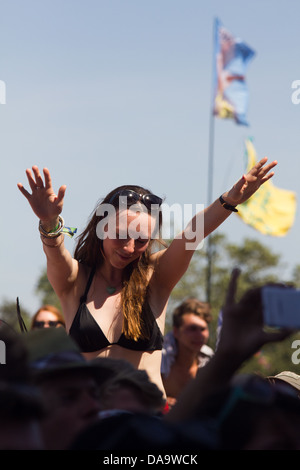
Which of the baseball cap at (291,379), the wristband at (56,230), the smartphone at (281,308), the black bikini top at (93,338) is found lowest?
the baseball cap at (291,379)

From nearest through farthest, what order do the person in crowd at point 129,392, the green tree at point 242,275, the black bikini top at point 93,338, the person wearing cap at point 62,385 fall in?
the person wearing cap at point 62,385, the person in crowd at point 129,392, the black bikini top at point 93,338, the green tree at point 242,275

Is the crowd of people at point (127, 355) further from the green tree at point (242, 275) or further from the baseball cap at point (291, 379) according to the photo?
the green tree at point (242, 275)

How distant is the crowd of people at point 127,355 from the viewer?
5.02ft

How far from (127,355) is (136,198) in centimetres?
73

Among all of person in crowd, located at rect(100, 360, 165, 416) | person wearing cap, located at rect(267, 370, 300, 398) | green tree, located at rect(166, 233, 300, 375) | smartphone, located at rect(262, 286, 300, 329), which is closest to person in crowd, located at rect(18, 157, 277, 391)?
person wearing cap, located at rect(267, 370, 300, 398)

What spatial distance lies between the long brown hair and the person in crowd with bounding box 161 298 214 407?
2.13m

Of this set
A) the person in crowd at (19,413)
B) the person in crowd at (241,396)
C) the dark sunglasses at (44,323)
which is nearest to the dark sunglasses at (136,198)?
the person in crowd at (241,396)

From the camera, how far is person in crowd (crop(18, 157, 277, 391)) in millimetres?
3297

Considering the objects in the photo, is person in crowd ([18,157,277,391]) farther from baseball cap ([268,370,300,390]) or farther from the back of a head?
the back of a head

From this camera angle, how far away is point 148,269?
354 centimetres

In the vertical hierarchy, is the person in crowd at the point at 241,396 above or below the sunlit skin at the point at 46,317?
above

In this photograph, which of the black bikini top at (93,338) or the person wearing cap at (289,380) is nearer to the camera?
the person wearing cap at (289,380)

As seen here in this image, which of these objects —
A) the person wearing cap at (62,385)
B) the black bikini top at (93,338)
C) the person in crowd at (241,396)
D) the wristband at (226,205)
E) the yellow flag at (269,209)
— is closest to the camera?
the person in crowd at (241,396)
